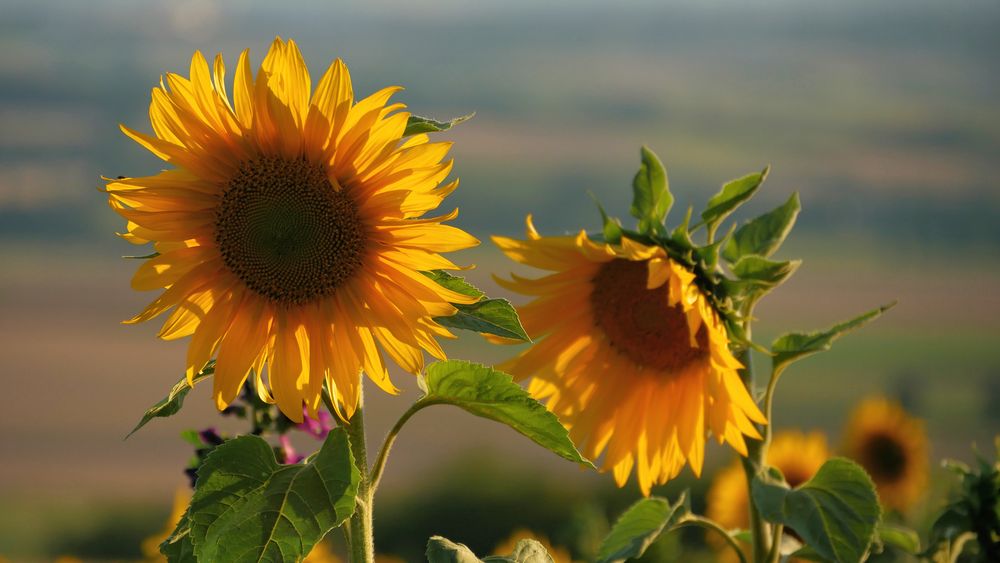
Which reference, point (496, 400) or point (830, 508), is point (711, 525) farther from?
point (496, 400)

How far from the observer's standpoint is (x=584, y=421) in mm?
2498

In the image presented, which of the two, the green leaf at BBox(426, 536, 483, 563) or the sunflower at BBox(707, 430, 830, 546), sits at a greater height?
the green leaf at BBox(426, 536, 483, 563)

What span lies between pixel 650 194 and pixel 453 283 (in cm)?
56

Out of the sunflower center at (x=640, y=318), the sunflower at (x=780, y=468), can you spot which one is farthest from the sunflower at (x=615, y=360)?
the sunflower at (x=780, y=468)

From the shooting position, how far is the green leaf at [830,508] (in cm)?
203

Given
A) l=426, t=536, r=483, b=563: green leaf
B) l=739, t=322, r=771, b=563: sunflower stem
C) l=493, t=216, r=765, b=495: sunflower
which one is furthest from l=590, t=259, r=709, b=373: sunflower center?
l=426, t=536, r=483, b=563: green leaf

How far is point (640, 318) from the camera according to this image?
2.48 m

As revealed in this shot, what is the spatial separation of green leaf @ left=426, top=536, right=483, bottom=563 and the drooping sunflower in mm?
242

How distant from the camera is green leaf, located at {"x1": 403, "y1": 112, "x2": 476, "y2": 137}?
1.82 meters

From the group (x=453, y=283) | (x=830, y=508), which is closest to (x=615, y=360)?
(x=830, y=508)

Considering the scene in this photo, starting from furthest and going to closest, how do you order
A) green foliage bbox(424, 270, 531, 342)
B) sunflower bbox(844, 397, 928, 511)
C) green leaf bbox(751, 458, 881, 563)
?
sunflower bbox(844, 397, 928, 511) < green leaf bbox(751, 458, 881, 563) < green foliage bbox(424, 270, 531, 342)

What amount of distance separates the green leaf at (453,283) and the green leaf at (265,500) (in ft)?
0.91

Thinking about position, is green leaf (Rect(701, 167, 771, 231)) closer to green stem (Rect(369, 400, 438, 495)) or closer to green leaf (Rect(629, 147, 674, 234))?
green leaf (Rect(629, 147, 674, 234))

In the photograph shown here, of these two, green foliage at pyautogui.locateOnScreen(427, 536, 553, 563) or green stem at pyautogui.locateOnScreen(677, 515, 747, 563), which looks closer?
green foliage at pyautogui.locateOnScreen(427, 536, 553, 563)
